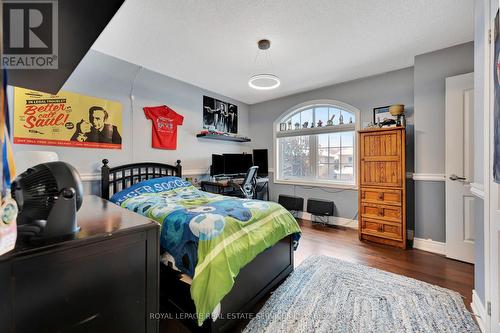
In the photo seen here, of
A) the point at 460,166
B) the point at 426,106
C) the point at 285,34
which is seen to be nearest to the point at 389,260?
the point at 460,166

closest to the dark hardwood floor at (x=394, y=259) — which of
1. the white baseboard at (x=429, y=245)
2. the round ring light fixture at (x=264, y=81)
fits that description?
the white baseboard at (x=429, y=245)

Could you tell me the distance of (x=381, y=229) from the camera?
2.92 metres

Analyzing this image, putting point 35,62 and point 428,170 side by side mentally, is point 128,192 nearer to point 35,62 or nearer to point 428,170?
point 35,62

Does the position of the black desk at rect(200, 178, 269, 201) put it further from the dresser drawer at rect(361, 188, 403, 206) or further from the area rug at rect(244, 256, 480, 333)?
the dresser drawer at rect(361, 188, 403, 206)

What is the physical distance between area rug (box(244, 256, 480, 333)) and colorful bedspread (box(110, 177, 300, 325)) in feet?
1.51

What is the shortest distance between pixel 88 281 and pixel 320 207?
368 centimetres

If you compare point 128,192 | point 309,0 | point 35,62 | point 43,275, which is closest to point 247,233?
point 43,275

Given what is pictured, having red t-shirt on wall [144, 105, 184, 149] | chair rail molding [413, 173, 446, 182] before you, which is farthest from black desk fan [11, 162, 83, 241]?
chair rail molding [413, 173, 446, 182]

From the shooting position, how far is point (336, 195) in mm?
3811

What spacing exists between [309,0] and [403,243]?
299 cm

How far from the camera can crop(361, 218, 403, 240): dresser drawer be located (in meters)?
2.79

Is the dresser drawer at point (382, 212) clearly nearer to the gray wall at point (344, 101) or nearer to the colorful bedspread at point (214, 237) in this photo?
the gray wall at point (344, 101)

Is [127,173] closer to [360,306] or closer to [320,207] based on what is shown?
[360,306]

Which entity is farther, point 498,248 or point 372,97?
point 372,97
